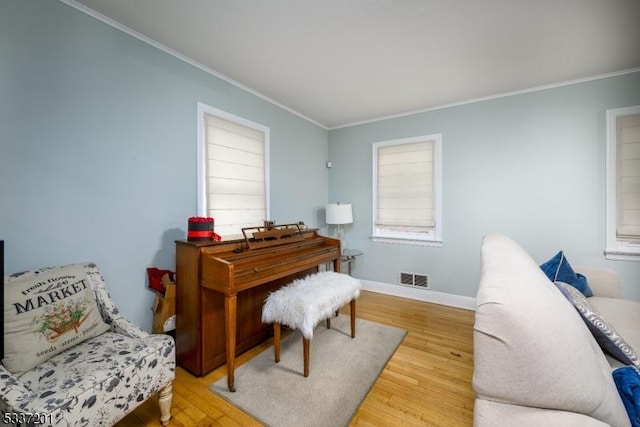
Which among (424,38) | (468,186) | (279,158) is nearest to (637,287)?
(468,186)

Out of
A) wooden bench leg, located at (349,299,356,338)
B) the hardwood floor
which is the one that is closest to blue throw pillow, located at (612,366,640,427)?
the hardwood floor

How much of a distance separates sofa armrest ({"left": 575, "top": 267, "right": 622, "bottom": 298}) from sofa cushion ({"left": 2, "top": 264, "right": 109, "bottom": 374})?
3.60 meters

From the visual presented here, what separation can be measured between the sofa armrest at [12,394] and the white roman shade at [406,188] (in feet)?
11.6

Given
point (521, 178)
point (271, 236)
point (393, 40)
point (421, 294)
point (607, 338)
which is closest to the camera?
point (607, 338)

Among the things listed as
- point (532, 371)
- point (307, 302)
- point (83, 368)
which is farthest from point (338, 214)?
point (532, 371)

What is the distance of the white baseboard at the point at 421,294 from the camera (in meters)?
3.28

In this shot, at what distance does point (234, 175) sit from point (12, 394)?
2.05 meters

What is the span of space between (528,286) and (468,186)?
264cm

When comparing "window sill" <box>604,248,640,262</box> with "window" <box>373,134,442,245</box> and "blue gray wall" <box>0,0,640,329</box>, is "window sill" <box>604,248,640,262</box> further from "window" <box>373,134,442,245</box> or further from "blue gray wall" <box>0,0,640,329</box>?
"window" <box>373,134,442,245</box>

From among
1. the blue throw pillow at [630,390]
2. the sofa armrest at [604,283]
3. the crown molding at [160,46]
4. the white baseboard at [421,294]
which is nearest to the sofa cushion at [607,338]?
the blue throw pillow at [630,390]

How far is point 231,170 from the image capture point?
2711 mm

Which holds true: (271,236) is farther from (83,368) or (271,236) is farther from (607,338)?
(607,338)

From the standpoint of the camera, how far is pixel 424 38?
2.05 meters

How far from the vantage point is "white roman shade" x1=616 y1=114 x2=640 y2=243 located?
250 cm
